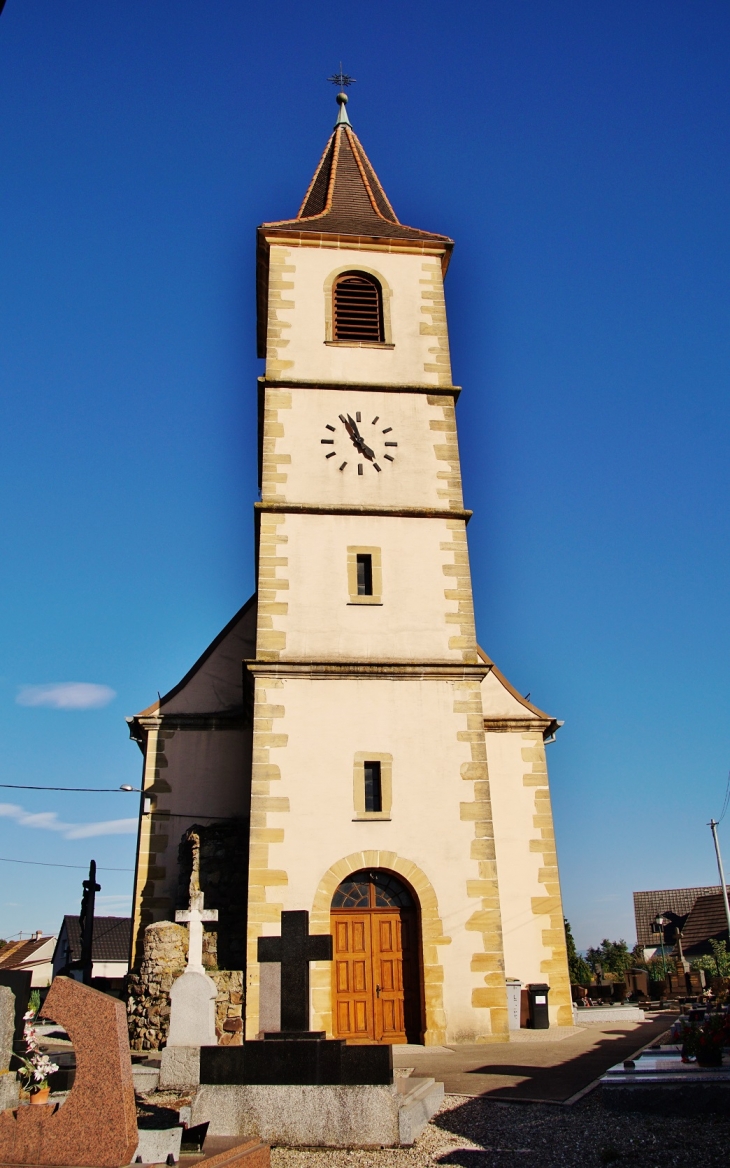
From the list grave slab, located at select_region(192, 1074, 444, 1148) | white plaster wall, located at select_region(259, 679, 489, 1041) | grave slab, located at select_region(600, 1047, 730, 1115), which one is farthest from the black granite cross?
white plaster wall, located at select_region(259, 679, 489, 1041)

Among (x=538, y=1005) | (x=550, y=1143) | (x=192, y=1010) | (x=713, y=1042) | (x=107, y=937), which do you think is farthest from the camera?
(x=107, y=937)

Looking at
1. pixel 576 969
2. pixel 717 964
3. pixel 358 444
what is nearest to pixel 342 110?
pixel 358 444

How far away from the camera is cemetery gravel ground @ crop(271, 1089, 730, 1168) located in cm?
622

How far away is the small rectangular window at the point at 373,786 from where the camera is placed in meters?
13.8

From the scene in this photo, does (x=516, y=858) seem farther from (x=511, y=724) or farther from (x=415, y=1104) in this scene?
(x=415, y=1104)

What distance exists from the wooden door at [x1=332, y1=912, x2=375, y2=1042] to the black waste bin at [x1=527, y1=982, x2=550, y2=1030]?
10.7 feet

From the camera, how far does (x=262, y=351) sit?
2398 cm

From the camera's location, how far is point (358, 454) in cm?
1664

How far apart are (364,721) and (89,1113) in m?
8.30

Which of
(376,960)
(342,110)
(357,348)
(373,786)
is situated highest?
(342,110)

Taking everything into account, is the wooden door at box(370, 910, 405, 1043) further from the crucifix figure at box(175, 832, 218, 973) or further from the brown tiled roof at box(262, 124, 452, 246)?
the brown tiled roof at box(262, 124, 452, 246)

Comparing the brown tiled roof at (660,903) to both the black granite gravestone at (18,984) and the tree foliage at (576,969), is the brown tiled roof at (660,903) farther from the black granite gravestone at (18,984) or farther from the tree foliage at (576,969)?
the black granite gravestone at (18,984)

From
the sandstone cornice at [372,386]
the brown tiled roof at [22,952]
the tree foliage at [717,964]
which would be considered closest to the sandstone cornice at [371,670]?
the sandstone cornice at [372,386]

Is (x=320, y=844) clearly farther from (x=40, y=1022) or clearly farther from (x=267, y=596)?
(x=40, y=1022)
